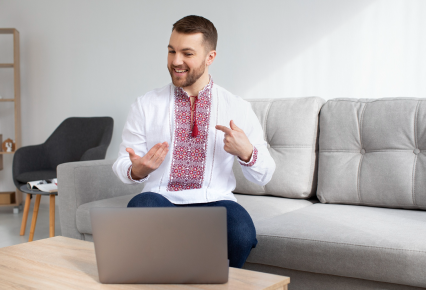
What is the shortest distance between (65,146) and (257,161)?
253 centimetres

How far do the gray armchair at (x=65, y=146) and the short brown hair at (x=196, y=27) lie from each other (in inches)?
73.7

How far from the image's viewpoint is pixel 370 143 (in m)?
1.93

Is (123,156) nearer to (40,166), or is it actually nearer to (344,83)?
(344,83)

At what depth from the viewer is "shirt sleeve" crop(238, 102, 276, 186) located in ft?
4.88

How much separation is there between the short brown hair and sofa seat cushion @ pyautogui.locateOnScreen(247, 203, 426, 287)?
72 centimetres

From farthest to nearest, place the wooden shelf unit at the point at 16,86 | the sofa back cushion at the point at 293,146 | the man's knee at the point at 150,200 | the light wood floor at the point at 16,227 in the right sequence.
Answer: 1. the wooden shelf unit at the point at 16,86
2. the light wood floor at the point at 16,227
3. the sofa back cushion at the point at 293,146
4. the man's knee at the point at 150,200

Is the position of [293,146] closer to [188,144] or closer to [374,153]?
[374,153]

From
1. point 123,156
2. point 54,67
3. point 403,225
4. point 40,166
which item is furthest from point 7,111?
point 403,225

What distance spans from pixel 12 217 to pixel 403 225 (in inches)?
130

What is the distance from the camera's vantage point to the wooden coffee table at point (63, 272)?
94 cm

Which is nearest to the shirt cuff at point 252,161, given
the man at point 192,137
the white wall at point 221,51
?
the man at point 192,137

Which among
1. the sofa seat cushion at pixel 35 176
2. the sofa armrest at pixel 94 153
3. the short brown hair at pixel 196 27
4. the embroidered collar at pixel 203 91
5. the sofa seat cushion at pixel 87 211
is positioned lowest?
the sofa seat cushion at pixel 35 176

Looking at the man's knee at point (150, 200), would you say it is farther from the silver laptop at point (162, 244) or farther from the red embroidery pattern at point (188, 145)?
the silver laptop at point (162, 244)

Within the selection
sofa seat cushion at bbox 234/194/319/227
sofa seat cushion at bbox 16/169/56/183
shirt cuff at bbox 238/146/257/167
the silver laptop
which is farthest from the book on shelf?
the silver laptop
